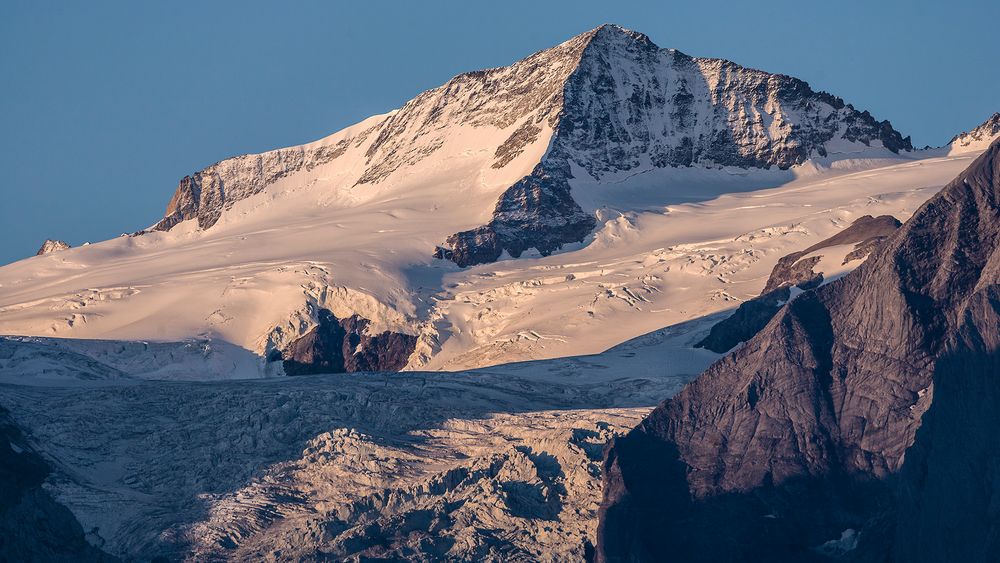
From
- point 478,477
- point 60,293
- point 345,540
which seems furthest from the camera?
point 60,293

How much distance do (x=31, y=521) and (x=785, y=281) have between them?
9212 centimetres

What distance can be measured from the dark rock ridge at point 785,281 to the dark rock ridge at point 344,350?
31.3 m

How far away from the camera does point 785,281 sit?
148m

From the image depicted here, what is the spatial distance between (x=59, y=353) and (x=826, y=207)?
316ft

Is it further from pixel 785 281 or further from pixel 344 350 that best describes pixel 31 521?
pixel 344 350

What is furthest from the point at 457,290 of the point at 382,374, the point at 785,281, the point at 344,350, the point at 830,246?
the point at 382,374

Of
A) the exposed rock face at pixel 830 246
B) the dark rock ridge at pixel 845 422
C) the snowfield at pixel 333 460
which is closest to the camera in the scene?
the dark rock ridge at pixel 845 422

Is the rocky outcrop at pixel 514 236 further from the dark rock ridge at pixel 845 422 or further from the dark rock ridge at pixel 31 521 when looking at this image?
the dark rock ridge at pixel 31 521

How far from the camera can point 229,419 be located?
92625 mm

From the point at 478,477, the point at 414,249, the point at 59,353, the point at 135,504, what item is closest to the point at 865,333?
the point at 478,477

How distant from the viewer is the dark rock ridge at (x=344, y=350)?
6127 inches

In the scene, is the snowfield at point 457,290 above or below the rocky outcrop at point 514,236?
below

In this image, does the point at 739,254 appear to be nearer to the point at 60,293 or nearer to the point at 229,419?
the point at 60,293

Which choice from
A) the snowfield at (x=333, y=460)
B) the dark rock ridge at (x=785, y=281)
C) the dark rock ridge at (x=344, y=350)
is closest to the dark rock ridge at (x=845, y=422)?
the snowfield at (x=333, y=460)
